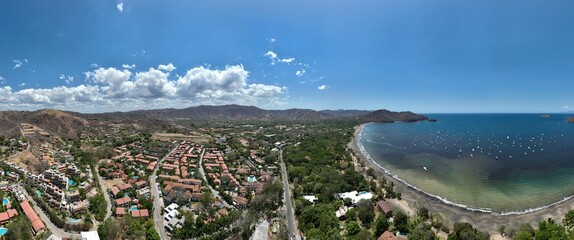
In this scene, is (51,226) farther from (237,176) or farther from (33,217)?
(237,176)

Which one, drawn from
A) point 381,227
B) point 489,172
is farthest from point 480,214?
point 489,172

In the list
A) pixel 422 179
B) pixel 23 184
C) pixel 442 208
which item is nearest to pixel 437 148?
pixel 422 179

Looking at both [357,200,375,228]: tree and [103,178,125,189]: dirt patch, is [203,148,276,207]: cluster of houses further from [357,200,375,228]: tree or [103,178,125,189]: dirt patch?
[357,200,375,228]: tree

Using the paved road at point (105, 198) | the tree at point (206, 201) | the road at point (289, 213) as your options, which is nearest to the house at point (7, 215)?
the paved road at point (105, 198)

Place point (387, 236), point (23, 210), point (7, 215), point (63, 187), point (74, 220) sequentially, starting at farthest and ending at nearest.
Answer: point (63, 187) → point (23, 210) → point (74, 220) → point (7, 215) → point (387, 236)

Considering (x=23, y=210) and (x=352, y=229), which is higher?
(x=352, y=229)

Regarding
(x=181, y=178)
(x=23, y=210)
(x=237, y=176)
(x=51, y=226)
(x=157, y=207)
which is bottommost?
(x=51, y=226)

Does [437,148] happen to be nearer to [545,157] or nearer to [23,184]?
[545,157]

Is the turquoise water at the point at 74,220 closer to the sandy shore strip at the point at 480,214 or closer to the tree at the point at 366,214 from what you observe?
the tree at the point at 366,214
